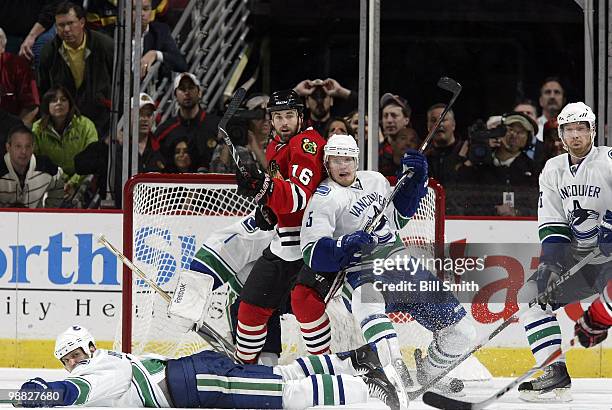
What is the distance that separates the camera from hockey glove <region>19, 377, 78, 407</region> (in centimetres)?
433

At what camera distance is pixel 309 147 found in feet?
17.1

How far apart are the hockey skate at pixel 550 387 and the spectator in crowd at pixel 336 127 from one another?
1426mm

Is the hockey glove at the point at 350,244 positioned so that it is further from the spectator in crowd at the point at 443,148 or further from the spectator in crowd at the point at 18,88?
the spectator in crowd at the point at 18,88

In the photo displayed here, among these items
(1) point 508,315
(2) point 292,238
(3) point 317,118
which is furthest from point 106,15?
(1) point 508,315

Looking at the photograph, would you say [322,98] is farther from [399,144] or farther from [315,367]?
[315,367]

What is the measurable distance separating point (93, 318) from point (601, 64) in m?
2.39

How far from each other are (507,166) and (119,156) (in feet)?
5.35

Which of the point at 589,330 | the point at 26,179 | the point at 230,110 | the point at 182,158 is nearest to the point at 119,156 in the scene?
the point at 182,158

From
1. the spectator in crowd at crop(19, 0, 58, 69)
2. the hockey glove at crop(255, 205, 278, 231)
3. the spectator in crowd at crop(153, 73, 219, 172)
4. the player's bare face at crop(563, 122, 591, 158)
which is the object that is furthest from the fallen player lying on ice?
the spectator in crowd at crop(19, 0, 58, 69)

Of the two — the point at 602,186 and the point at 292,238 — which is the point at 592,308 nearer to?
the point at 602,186

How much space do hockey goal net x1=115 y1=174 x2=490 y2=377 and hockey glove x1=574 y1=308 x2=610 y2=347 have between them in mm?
933

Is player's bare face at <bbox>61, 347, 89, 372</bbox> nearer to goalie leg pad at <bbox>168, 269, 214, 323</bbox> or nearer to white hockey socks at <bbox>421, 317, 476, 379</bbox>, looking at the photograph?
goalie leg pad at <bbox>168, 269, 214, 323</bbox>

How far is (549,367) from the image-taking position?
512 centimetres

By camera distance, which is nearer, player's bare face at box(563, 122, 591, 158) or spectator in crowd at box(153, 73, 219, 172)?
player's bare face at box(563, 122, 591, 158)
